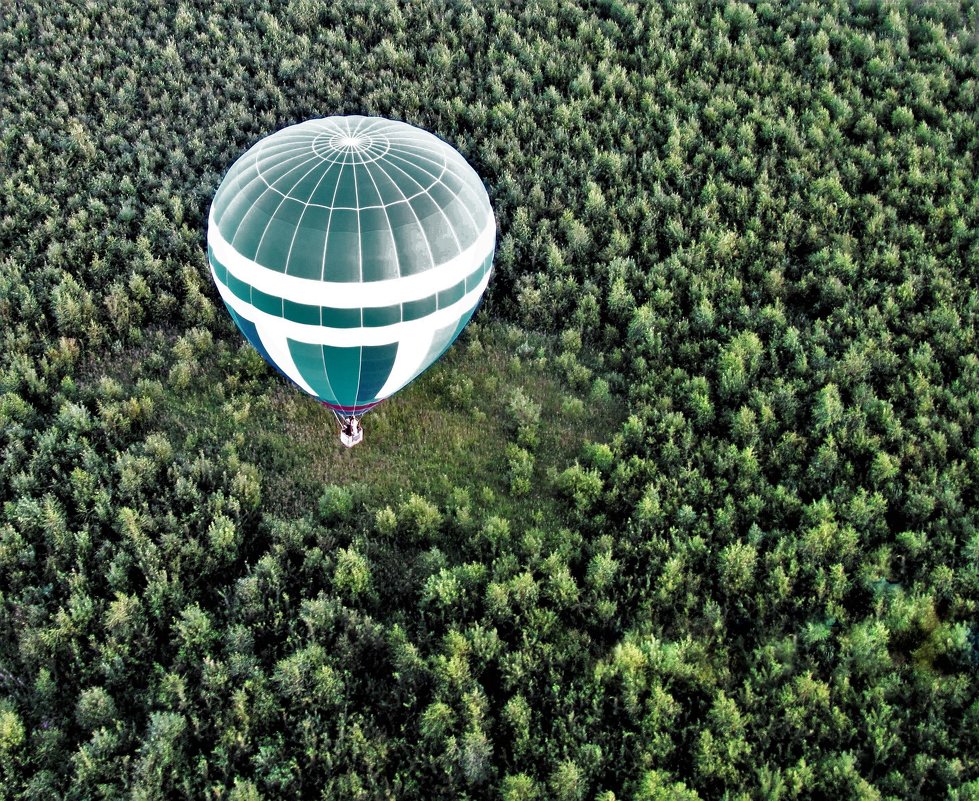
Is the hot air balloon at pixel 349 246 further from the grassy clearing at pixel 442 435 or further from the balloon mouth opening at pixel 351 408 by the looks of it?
the grassy clearing at pixel 442 435

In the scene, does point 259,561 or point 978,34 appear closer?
point 259,561

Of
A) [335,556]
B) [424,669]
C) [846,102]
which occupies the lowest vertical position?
[424,669]

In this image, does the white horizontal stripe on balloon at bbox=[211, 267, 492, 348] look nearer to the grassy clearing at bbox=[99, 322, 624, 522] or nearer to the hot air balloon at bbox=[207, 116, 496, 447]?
the hot air balloon at bbox=[207, 116, 496, 447]

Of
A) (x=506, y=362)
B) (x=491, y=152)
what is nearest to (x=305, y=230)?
(x=506, y=362)

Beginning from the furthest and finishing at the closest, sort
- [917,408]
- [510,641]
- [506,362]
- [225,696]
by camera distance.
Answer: [506,362]
[917,408]
[510,641]
[225,696]

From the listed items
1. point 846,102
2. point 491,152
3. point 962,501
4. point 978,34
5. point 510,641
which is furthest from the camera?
point 978,34

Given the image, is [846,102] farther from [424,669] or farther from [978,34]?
[424,669]

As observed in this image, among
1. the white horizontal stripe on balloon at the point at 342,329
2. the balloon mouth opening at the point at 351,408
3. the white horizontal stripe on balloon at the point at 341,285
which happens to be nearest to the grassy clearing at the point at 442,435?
the balloon mouth opening at the point at 351,408
